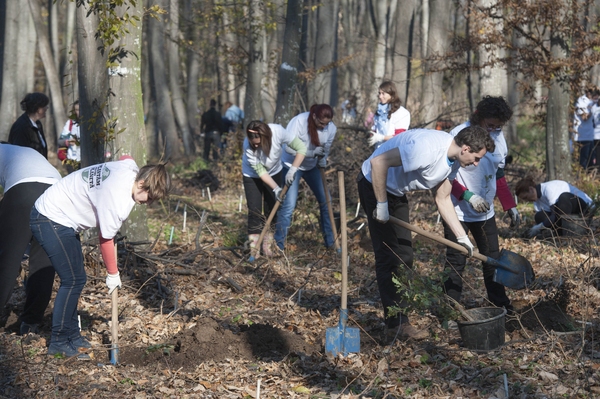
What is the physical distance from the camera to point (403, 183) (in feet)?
17.0

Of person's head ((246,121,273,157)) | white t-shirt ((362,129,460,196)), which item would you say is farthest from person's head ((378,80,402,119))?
white t-shirt ((362,129,460,196))

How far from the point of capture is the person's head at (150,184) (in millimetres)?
4410

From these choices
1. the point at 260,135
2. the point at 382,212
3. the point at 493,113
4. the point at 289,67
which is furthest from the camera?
the point at 289,67

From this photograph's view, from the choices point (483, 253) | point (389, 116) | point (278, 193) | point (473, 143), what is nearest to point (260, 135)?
point (278, 193)

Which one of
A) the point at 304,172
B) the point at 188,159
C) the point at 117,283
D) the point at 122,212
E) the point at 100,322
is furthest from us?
the point at 188,159

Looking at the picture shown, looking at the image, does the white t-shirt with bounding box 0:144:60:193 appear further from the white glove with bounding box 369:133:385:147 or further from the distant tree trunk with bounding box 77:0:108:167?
the white glove with bounding box 369:133:385:147

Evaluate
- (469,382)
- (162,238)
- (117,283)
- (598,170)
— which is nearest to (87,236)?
(162,238)

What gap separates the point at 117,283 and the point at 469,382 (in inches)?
97.7

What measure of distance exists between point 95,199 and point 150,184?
46 centimetres

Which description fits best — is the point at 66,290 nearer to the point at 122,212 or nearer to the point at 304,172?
the point at 122,212

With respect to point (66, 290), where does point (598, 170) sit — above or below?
above

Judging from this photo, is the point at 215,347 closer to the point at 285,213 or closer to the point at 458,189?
the point at 458,189

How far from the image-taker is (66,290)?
493 centimetres

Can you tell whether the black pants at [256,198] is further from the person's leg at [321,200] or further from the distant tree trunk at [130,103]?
the distant tree trunk at [130,103]
